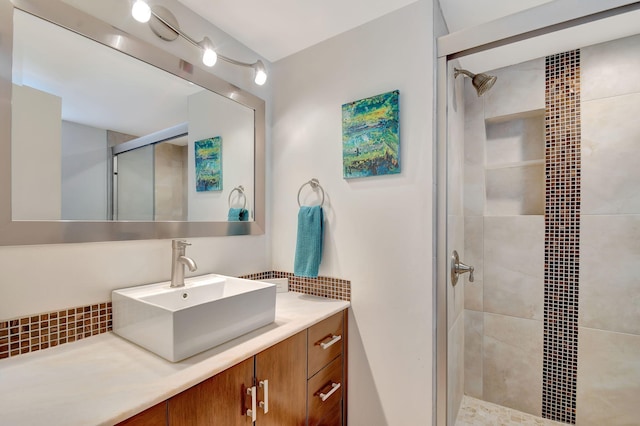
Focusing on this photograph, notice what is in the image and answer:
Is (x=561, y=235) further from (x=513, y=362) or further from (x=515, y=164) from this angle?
(x=513, y=362)

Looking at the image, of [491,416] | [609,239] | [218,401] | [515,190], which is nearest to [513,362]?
[491,416]

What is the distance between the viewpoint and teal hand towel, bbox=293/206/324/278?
1.53 meters

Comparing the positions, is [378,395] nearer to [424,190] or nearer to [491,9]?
[424,190]

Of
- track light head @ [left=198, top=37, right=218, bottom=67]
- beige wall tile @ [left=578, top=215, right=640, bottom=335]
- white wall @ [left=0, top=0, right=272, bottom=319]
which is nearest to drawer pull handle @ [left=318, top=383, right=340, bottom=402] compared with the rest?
white wall @ [left=0, top=0, right=272, bottom=319]

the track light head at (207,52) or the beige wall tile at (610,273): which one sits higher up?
the track light head at (207,52)

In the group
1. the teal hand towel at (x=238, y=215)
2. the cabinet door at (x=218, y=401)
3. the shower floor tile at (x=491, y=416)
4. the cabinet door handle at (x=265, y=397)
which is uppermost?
the teal hand towel at (x=238, y=215)

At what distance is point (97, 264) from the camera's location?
105 centimetres

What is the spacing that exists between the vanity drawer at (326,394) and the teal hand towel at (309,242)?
456 millimetres

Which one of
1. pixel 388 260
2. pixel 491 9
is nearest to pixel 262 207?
pixel 388 260

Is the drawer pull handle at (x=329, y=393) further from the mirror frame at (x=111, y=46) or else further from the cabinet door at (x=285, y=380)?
the mirror frame at (x=111, y=46)

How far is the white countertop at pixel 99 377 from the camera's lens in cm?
62

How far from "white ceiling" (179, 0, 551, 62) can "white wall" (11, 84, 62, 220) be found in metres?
0.77

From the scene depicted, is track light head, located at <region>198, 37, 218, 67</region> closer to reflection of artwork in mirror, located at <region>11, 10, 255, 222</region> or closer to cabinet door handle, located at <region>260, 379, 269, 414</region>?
reflection of artwork in mirror, located at <region>11, 10, 255, 222</region>

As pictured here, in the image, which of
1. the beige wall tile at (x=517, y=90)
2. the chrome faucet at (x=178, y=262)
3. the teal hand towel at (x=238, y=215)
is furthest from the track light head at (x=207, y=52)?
the beige wall tile at (x=517, y=90)
